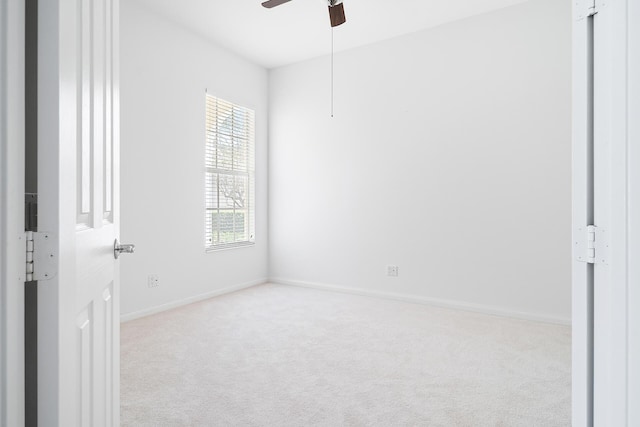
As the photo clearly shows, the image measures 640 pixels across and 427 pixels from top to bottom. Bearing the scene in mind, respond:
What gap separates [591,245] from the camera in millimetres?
990

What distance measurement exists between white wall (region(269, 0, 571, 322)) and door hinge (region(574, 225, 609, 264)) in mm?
2801

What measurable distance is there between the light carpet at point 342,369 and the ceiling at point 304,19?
2.89m

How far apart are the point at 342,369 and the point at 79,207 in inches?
75.7

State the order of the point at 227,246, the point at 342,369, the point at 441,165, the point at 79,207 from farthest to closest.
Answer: the point at 227,246 → the point at 441,165 → the point at 342,369 → the point at 79,207

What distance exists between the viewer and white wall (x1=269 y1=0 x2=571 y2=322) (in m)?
3.49

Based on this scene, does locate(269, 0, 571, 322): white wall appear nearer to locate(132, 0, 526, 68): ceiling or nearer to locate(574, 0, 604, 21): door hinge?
locate(132, 0, 526, 68): ceiling

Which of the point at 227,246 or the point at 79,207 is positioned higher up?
the point at 79,207
